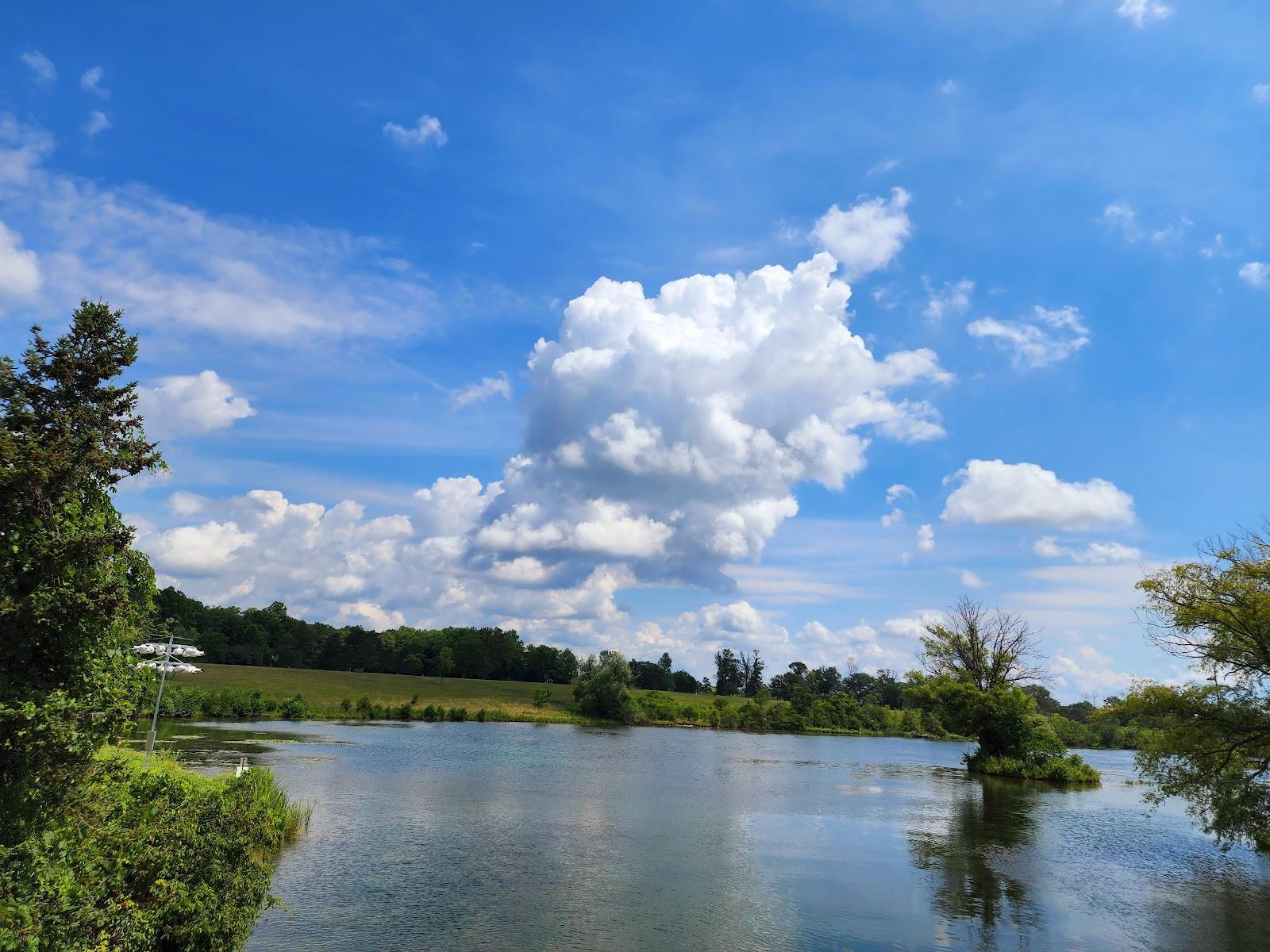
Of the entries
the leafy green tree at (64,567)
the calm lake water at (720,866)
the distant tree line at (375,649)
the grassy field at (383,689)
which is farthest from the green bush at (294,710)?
the leafy green tree at (64,567)

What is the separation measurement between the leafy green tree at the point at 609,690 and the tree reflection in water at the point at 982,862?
7203 cm

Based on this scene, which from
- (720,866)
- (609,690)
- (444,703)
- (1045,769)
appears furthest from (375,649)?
(720,866)

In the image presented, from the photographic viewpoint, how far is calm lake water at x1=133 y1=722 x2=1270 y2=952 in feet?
56.3

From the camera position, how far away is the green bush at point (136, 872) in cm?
844

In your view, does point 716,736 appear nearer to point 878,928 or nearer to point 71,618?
point 878,928

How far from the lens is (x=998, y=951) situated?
1667 centimetres

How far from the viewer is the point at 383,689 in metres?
117

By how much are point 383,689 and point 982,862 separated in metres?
108

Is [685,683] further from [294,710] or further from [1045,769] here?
[1045,769]

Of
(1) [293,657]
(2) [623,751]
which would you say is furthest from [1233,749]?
(1) [293,657]

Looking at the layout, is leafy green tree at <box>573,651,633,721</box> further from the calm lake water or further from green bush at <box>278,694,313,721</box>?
the calm lake water

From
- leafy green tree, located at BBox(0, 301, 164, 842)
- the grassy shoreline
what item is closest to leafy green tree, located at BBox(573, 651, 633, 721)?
the grassy shoreline

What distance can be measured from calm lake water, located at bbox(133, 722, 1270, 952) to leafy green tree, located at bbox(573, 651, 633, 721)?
202 feet

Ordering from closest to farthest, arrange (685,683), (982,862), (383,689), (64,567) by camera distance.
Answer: (64,567) → (982,862) → (383,689) → (685,683)
